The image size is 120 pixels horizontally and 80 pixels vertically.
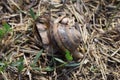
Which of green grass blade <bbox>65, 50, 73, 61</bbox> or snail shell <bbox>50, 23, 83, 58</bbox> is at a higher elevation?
snail shell <bbox>50, 23, 83, 58</bbox>

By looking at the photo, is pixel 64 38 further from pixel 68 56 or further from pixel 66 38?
pixel 68 56

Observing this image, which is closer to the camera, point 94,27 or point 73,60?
point 73,60

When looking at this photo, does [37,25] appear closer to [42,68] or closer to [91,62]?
[42,68]

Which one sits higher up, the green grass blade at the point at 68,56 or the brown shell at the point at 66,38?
the brown shell at the point at 66,38

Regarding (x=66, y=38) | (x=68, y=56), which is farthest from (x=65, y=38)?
(x=68, y=56)

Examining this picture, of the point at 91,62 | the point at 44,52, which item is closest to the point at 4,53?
the point at 44,52
